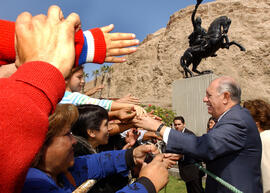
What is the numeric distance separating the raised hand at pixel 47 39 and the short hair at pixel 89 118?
1.38 metres

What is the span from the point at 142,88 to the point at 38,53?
28094mm

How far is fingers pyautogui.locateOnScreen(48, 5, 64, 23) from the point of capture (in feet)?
2.18

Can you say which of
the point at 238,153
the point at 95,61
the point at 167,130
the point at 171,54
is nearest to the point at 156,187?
the point at 95,61

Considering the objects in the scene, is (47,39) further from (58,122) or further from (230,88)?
(230,88)

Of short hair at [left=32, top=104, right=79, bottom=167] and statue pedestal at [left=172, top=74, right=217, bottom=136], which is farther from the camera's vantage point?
statue pedestal at [left=172, top=74, right=217, bottom=136]

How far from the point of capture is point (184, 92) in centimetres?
1035

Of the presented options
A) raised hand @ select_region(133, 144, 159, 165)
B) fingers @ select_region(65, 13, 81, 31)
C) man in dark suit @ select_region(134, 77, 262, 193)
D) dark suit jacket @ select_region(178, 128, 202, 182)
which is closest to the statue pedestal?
dark suit jacket @ select_region(178, 128, 202, 182)

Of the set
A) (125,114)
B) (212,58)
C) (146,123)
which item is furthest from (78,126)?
(212,58)

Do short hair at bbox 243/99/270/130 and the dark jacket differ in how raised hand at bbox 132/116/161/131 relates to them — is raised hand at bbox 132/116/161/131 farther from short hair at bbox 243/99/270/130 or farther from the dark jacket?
short hair at bbox 243/99/270/130

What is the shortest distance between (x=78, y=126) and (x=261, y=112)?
2.36 m

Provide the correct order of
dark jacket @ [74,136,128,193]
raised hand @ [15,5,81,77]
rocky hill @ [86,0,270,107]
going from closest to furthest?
raised hand @ [15,5,81,77], dark jacket @ [74,136,128,193], rocky hill @ [86,0,270,107]

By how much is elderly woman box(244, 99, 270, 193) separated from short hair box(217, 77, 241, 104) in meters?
0.71

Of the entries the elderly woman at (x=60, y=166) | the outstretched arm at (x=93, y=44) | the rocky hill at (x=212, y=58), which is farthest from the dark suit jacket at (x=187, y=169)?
the rocky hill at (x=212, y=58)

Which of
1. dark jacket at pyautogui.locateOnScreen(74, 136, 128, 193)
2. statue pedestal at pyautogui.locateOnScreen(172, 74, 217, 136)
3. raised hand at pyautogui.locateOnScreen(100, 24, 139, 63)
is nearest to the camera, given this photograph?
raised hand at pyautogui.locateOnScreen(100, 24, 139, 63)
